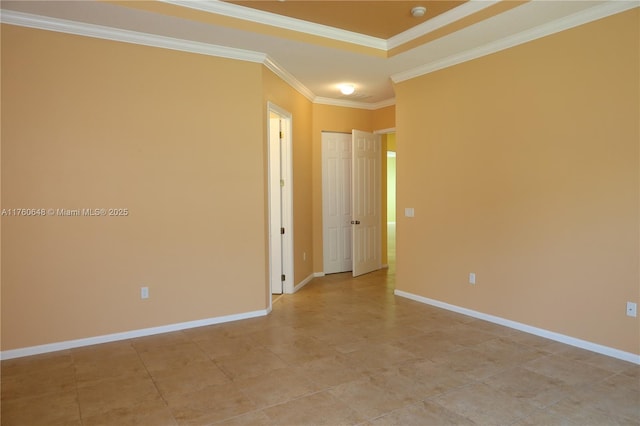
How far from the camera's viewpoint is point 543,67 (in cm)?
355

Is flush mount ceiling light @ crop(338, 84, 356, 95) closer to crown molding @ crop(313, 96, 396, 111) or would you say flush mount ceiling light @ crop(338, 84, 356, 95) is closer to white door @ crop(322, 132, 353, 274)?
crown molding @ crop(313, 96, 396, 111)

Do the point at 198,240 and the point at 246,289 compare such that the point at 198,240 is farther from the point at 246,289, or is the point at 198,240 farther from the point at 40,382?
the point at 40,382

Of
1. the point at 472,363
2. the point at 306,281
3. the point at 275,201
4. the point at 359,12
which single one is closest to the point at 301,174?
the point at 275,201

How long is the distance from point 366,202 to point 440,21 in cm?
315

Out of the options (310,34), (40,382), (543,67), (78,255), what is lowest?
(40,382)

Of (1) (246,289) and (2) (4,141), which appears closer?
(2) (4,141)

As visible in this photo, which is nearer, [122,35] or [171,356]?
[171,356]

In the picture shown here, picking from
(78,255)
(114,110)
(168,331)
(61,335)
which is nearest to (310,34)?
(114,110)

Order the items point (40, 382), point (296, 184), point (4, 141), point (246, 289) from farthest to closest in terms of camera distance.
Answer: point (296, 184) < point (246, 289) < point (4, 141) < point (40, 382)

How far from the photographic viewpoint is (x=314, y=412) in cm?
244

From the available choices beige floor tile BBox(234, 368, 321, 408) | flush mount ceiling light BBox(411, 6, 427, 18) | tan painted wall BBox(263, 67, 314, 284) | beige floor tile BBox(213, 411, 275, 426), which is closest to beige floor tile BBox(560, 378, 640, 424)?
beige floor tile BBox(234, 368, 321, 408)

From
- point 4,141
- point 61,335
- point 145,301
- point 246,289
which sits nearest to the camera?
point 4,141

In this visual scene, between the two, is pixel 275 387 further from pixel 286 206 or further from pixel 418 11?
pixel 418 11

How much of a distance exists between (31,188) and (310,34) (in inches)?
111
